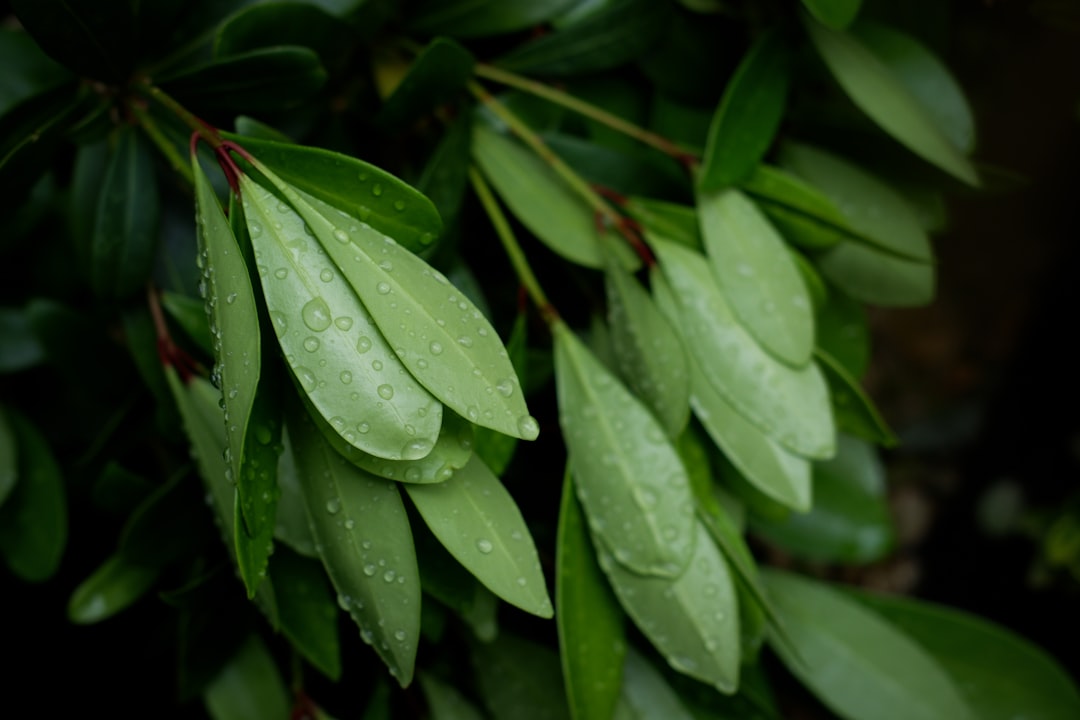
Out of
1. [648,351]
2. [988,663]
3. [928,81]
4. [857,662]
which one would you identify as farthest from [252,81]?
[988,663]

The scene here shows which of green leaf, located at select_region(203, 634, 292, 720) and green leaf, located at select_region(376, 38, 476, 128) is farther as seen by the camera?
green leaf, located at select_region(203, 634, 292, 720)

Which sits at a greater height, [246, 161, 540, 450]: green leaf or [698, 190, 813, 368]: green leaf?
[246, 161, 540, 450]: green leaf

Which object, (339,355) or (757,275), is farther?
(757,275)

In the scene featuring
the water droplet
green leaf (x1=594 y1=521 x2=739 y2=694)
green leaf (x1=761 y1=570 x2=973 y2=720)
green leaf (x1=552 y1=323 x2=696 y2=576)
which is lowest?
green leaf (x1=761 y1=570 x2=973 y2=720)

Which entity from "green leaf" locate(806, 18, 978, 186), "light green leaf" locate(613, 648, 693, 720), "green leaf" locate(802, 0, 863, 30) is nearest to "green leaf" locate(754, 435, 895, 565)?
"light green leaf" locate(613, 648, 693, 720)

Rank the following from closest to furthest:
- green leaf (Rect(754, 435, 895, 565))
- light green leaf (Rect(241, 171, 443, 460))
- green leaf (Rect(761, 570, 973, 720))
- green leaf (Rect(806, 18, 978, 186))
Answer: light green leaf (Rect(241, 171, 443, 460))
green leaf (Rect(806, 18, 978, 186))
green leaf (Rect(761, 570, 973, 720))
green leaf (Rect(754, 435, 895, 565))

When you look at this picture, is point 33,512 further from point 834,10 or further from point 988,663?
point 988,663

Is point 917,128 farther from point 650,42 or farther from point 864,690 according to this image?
point 864,690

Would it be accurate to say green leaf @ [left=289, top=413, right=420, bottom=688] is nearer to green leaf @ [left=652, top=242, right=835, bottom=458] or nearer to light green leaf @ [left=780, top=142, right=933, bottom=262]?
green leaf @ [left=652, top=242, right=835, bottom=458]
